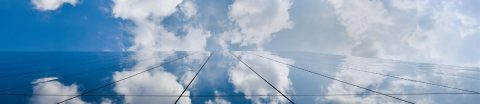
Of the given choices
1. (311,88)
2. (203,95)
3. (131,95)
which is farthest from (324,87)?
(131,95)

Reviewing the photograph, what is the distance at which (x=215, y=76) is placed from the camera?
405 inches

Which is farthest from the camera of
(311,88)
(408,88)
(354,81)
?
(354,81)

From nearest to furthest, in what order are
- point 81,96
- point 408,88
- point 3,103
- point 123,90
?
point 3,103
point 81,96
point 123,90
point 408,88

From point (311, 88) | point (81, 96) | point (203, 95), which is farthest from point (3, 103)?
point (311, 88)

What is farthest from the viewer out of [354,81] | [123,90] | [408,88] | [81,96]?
[354,81]

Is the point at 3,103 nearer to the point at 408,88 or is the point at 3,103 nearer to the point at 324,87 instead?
the point at 324,87

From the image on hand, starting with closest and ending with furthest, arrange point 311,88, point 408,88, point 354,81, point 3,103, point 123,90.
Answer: point 3,103 → point 123,90 → point 311,88 → point 408,88 → point 354,81

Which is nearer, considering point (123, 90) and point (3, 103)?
point (3, 103)

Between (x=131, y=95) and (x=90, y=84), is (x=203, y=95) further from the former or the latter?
(x=90, y=84)

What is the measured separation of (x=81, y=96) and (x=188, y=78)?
3332 millimetres

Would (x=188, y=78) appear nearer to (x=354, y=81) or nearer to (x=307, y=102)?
(x=307, y=102)

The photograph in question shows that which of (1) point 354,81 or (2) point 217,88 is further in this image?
(1) point 354,81

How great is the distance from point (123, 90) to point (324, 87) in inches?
199

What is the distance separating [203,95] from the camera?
7.11 metres
